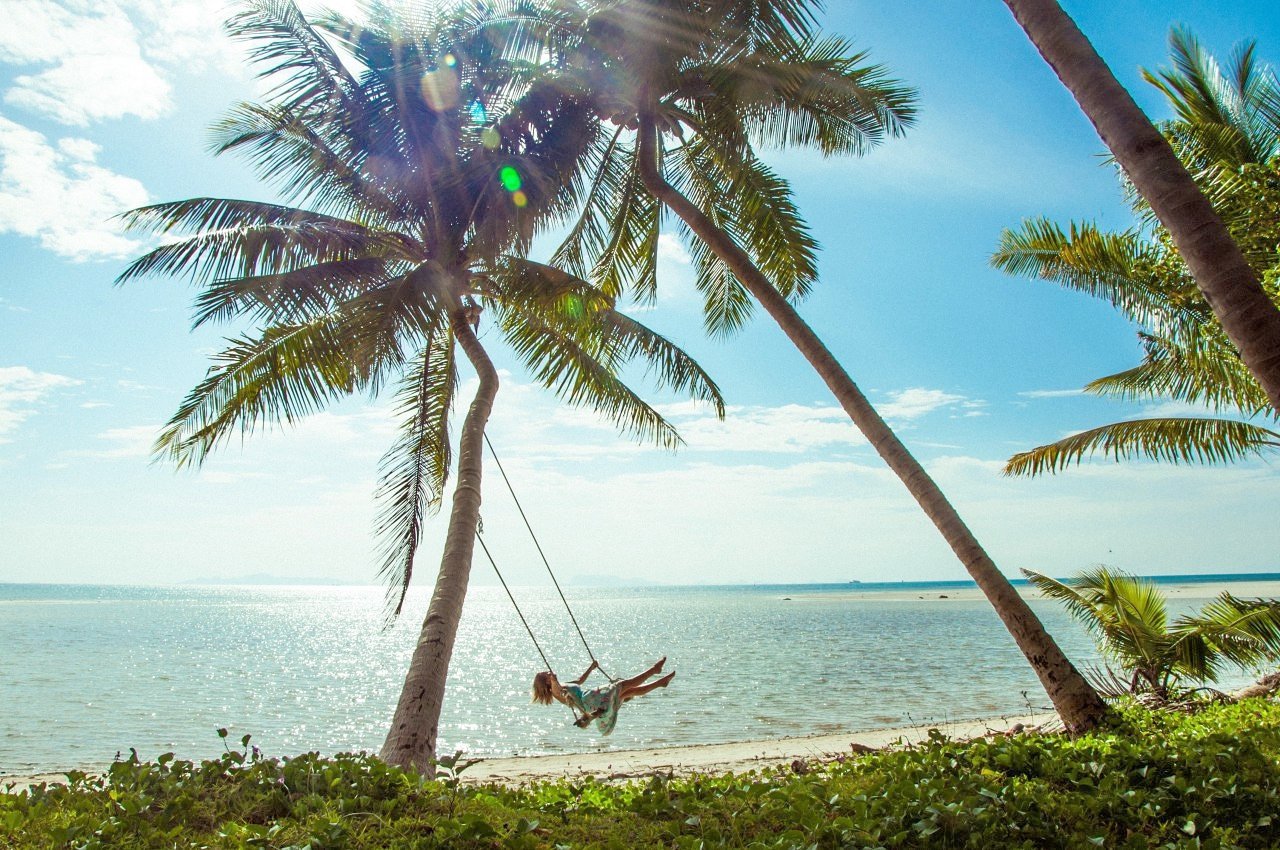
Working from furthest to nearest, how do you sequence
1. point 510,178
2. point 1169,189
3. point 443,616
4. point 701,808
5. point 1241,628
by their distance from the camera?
point 510,178 < point 1241,628 < point 443,616 < point 1169,189 < point 701,808

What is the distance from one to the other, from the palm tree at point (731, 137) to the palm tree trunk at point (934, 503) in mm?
11

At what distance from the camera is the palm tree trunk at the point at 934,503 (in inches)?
257

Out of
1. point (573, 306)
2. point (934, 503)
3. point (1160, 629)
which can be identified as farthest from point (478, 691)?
point (934, 503)

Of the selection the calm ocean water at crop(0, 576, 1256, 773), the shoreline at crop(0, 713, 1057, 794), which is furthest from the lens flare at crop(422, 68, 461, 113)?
the calm ocean water at crop(0, 576, 1256, 773)

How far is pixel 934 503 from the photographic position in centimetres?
695

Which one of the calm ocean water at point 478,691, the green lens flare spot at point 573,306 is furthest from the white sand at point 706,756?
the green lens flare spot at point 573,306

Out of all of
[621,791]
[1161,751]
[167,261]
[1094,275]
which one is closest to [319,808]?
[621,791]

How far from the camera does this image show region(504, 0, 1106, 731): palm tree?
702cm

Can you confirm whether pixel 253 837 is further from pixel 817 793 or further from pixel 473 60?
pixel 473 60

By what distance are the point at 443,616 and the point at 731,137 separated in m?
6.48

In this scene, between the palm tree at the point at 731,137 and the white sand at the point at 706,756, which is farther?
the white sand at the point at 706,756

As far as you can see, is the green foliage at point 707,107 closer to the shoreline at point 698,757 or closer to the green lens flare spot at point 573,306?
the green lens flare spot at point 573,306

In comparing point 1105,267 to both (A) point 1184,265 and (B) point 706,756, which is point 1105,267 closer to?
(A) point 1184,265

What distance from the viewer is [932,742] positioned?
4879 millimetres
